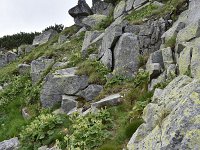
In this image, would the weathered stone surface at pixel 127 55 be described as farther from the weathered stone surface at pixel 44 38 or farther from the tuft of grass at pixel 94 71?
the weathered stone surface at pixel 44 38

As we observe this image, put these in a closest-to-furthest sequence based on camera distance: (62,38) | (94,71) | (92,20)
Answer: (94,71) < (92,20) < (62,38)

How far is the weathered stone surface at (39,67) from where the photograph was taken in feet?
84.0

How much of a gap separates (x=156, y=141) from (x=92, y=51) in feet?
48.5

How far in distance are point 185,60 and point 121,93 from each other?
141 inches

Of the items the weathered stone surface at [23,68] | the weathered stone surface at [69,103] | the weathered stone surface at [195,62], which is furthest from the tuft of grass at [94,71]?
the weathered stone surface at [23,68]

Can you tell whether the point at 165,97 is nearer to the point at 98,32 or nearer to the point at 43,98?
the point at 43,98

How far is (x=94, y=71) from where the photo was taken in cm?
2020

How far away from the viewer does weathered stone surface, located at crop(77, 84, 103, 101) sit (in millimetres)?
18828

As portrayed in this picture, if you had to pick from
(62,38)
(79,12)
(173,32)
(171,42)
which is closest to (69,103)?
(171,42)

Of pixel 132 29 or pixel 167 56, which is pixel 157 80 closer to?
pixel 167 56

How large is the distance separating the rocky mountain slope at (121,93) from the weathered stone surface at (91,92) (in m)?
0.05

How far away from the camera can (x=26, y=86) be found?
978 inches

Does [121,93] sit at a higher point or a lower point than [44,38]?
lower

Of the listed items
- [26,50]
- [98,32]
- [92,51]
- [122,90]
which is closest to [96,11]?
[26,50]
